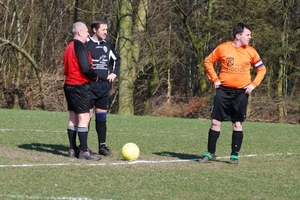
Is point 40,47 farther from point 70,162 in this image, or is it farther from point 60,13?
point 70,162

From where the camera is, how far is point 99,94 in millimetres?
10312

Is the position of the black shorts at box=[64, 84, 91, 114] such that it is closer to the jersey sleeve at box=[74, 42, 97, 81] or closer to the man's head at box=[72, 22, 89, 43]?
the jersey sleeve at box=[74, 42, 97, 81]

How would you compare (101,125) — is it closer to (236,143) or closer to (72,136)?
(72,136)

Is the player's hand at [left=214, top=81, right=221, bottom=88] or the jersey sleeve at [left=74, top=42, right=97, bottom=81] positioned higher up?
the jersey sleeve at [left=74, top=42, right=97, bottom=81]

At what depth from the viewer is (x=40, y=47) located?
3262 centimetres

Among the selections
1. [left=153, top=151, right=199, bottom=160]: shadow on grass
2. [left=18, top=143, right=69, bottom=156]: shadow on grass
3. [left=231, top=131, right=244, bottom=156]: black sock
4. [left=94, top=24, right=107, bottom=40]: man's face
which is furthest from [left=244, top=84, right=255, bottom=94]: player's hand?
[left=18, top=143, right=69, bottom=156]: shadow on grass

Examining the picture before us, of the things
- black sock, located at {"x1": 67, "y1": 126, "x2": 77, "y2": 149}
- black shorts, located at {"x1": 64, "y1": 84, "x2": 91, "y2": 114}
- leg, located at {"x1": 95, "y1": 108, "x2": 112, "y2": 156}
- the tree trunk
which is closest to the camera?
black shorts, located at {"x1": 64, "y1": 84, "x2": 91, "y2": 114}

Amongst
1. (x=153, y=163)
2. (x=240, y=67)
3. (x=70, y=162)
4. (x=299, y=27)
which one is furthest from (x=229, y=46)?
(x=299, y=27)

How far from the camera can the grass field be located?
6930 millimetres

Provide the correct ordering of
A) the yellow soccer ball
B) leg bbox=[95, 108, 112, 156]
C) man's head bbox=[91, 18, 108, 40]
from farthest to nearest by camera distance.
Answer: leg bbox=[95, 108, 112, 156] < man's head bbox=[91, 18, 108, 40] < the yellow soccer ball

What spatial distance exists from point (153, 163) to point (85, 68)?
1632mm

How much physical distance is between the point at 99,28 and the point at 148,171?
267 centimetres

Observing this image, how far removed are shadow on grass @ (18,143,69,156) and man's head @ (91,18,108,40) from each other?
6.06 feet

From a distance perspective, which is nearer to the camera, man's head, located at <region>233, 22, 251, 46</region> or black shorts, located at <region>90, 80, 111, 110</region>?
man's head, located at <region>233, 22, 251, 46</region>
